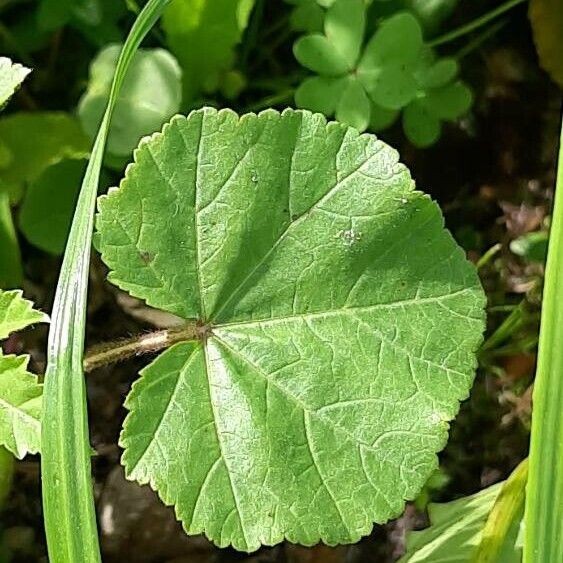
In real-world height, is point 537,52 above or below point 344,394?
above

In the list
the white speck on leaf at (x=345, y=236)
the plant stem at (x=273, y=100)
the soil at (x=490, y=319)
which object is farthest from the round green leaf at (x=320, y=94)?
the white speck on leaf at (x=345, y=236)

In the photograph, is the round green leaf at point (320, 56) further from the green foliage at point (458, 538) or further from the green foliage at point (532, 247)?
the green foliage at point (458, 538)

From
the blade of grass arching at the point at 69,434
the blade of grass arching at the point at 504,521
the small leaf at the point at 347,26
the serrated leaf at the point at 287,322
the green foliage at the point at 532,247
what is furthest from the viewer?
the green foliage at the point at 532,247

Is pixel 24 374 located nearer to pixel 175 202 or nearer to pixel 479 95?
pixel 175 202

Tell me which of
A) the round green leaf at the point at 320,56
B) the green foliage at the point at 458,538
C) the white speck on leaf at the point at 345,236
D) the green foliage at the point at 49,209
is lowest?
the green foliage at the point at 458,538

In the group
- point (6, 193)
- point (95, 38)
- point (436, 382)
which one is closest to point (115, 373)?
point (6, 193)

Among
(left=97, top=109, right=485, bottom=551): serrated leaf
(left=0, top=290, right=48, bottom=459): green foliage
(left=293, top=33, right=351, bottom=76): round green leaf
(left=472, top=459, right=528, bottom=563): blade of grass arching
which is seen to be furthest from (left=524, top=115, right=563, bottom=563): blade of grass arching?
(left=293, top=33, right=351, bottom=76): round green leaf
